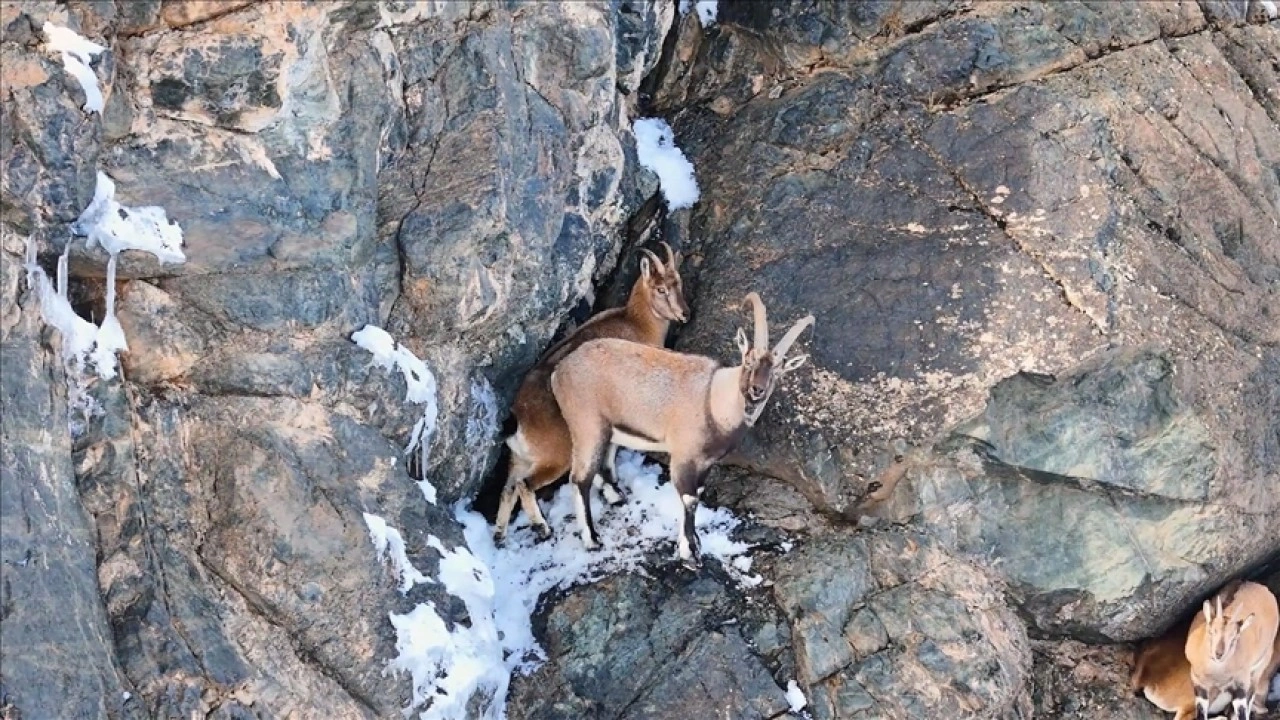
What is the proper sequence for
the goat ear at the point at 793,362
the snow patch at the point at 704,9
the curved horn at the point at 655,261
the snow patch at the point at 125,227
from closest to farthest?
1. the snow patch at the point at 125,227
2. the goat ear at the point at 793,362
3. the curved horn at the point at 655,261
4. the snow patch at the point at 704,9

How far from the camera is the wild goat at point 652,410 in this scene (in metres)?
9.33

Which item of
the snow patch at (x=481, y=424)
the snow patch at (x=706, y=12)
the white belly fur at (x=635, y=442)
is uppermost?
the snow patch at (x=706, y=12)

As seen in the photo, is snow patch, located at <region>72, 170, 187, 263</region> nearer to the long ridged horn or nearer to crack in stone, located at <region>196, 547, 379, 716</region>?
crack in stone, located at <region>196, 547, 379, 716</region>

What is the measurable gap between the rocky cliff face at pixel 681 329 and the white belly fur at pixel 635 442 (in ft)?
2.67

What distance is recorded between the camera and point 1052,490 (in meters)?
9.68

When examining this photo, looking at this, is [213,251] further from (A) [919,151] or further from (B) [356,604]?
(A) [919,151]

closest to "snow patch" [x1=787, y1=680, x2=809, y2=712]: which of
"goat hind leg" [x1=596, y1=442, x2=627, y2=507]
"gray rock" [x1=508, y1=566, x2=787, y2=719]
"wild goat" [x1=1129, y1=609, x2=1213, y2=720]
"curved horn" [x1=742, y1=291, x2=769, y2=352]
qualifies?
"gray rock" [x1=508, y1=566, x2=787, y2=719]

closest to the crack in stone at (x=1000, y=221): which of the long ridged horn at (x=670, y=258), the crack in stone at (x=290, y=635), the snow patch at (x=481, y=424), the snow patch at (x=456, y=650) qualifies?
the long ridged horn at (x=670, y=258)

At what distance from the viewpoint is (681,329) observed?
10711mm

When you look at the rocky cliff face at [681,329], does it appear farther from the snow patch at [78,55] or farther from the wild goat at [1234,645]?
the wild goat at [1234,645]

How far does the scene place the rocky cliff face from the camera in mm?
7023

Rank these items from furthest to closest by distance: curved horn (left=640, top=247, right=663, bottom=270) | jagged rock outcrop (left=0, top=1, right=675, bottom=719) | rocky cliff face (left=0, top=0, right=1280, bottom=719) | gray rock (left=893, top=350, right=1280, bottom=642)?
curved horn (left=640, top=247, right=663, bottom=270) < gray rock (left=893, top=350, right=1280, bottom=642) < rocky cliff face (left=0, top=0, right=1280, bottom=719) < jagged rock outcrop (left=0, top=1, right=675, bottom=719)

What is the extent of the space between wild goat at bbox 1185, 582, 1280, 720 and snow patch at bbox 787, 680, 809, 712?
10.4 feet

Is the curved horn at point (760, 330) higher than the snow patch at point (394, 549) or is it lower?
higher
